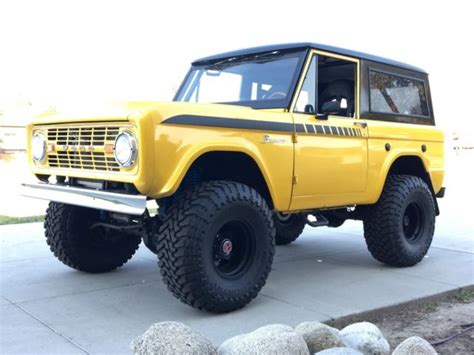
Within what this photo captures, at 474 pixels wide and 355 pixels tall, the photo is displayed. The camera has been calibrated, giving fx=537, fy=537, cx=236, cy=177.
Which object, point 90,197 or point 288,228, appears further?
point 288,228

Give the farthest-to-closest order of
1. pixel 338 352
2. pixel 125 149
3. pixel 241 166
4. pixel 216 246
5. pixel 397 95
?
pixel 397 95
pixel 241 166
pixel 216 246
pixel 125 149
pixel 338 352

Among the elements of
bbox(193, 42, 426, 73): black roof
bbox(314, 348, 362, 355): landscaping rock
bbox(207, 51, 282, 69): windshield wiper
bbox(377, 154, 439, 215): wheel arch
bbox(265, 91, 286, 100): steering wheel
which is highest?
bbox(193, 42, 426, 73): black roof

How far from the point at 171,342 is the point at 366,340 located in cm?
124

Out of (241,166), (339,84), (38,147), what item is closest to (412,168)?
(339,84)

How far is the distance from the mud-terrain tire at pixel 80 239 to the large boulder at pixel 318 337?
7.25 ft

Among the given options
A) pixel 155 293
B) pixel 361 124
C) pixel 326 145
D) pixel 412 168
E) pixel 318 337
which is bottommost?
pixel 155 293

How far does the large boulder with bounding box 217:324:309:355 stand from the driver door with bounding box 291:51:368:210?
168 cm

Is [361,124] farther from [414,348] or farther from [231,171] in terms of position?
[414,348]

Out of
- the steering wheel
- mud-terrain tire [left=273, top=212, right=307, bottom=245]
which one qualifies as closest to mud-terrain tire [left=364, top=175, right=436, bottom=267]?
mud-terrain tire [left=273, top=212, right=307, bottom=245]

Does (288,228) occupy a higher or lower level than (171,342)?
lower

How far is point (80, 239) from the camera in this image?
4754 millimetres

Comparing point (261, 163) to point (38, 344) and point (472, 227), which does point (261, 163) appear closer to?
point (38, 344)

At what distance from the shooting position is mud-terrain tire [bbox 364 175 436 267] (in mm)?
5344

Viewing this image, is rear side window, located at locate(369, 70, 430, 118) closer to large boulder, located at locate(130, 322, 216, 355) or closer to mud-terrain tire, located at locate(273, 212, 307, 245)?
mud-terrain tire, located at locate(273, 212, 307, 245)
